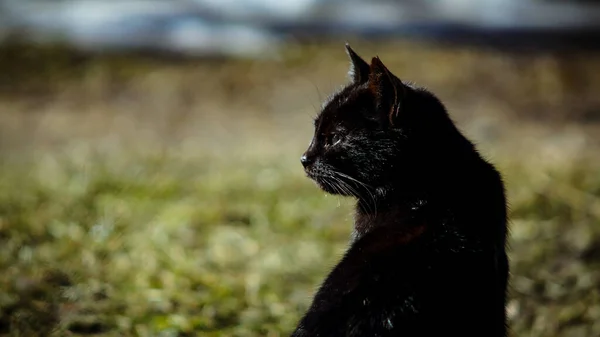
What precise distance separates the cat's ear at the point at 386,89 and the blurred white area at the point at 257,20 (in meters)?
7.98

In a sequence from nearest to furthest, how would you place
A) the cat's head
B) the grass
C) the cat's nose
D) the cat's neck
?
the cat's neck
the cat's head
the cat's nose
the grass

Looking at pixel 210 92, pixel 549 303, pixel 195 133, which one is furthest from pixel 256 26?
pixel 549 303

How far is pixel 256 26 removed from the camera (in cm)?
1182

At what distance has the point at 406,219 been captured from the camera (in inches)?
111

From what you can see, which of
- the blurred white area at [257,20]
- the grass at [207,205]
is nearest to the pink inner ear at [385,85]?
the grass at [207,205]

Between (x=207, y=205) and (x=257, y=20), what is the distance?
20.1ft

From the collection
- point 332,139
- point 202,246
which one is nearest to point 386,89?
point 332,139

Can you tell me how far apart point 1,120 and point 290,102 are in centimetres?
318

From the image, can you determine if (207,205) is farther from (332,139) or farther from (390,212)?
(390,212)

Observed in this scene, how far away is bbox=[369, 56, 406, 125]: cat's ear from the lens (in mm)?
2906

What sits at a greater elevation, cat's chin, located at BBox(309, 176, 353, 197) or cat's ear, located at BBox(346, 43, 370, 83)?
cat's ear, located at BBox(346, 43, 370, 83)

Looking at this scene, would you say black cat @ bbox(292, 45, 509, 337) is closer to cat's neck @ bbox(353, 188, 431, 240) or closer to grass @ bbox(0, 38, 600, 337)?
cat's neck @ bbox(353, 188, 431, 240)

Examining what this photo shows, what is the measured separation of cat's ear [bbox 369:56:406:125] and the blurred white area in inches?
314

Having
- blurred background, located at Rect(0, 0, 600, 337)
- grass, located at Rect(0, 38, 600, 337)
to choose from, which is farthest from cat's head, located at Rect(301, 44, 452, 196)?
grass, located at Rect(0, 38, 600, 337)
